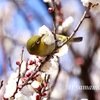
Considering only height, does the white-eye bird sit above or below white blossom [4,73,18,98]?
above

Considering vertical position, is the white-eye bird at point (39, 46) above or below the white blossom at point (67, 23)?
above

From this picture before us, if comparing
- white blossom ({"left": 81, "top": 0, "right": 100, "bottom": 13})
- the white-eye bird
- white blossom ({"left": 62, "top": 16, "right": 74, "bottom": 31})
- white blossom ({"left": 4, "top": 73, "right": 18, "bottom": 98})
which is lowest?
white blossom ({"left": 4, "top": 73, "right": 18, "bottom": 98})

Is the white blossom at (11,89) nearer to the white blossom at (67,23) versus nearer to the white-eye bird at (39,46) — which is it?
the white-eye bird at (39,46)

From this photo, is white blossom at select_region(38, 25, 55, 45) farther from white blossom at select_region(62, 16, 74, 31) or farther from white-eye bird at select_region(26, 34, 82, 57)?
white blossom at select_region(62, 16, 74, 31)

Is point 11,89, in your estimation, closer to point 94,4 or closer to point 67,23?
point 94,4

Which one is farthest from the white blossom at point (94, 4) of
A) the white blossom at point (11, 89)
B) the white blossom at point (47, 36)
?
the white blossom at point (11, 89)

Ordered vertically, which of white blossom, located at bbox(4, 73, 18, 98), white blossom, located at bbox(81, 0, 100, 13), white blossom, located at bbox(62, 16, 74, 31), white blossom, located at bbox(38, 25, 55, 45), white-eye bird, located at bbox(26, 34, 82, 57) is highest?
white blossom, located at bbox(81, 0, 100, 13)

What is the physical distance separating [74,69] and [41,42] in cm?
138

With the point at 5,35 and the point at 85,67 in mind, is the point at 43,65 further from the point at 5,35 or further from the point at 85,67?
the point at 5,35

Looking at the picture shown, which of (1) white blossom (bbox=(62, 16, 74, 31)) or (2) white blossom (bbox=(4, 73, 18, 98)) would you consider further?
(1) white blossom (bbox=(62, 16, 74, 31))

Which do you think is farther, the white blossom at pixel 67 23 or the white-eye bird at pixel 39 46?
the white blossom at pixel 67 23

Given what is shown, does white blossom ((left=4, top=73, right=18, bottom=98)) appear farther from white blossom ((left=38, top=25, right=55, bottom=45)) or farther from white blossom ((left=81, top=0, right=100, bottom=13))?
white blossom ((left=81, top=0, right=100, bottom=13))

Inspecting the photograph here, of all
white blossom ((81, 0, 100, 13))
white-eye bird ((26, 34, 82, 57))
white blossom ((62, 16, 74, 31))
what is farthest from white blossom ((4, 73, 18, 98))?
white blossom ((62, 16, 74, 31))

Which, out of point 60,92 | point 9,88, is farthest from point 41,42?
point 60,92
